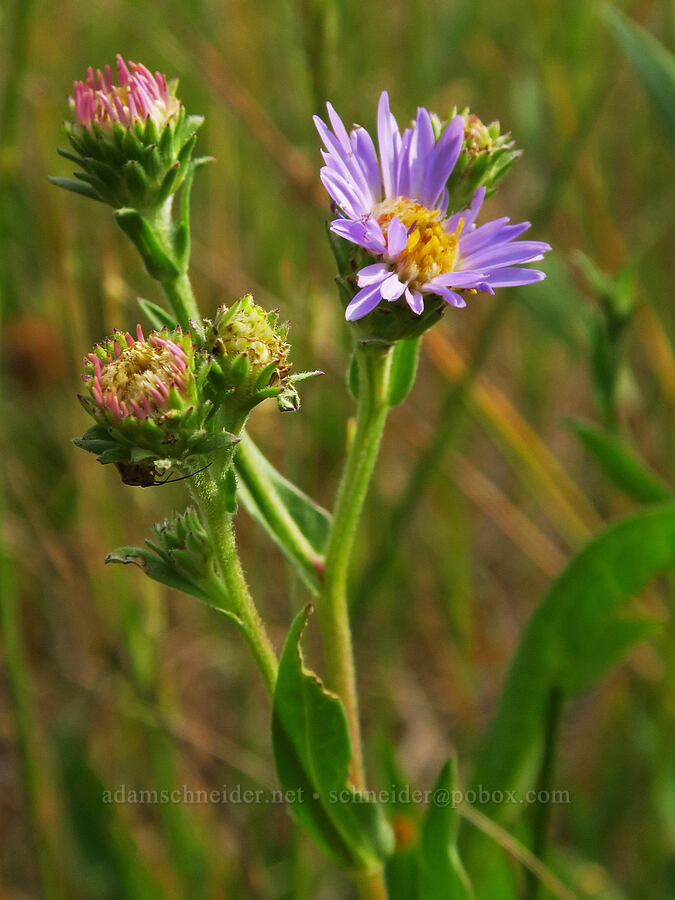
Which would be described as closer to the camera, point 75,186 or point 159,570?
point 159,570

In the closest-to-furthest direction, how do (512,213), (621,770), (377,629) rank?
(621,770), (377,629), (512,213)

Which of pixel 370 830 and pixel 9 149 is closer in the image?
pixel 370 830

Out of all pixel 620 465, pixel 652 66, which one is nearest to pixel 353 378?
pixel 620 465

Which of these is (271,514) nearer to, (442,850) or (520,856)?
(442,850)

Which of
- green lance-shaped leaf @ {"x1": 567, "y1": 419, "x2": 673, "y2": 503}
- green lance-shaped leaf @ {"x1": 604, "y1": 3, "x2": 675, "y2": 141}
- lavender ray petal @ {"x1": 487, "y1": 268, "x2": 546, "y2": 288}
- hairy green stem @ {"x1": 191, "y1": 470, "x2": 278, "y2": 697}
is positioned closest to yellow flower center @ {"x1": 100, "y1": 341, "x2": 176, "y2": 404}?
hairy green stem @ {"x1": 191, "y1": 470, "x2": 278, "y2": 697}

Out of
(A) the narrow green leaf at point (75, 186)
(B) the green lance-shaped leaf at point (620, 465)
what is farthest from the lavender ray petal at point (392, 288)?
(B) the green lance-shaped leaf at point (620, 465)

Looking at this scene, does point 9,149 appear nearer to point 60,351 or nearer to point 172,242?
point 172,242

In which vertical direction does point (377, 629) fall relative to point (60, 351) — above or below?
below

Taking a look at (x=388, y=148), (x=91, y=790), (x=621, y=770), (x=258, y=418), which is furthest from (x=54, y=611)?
(x=388, y=148)
